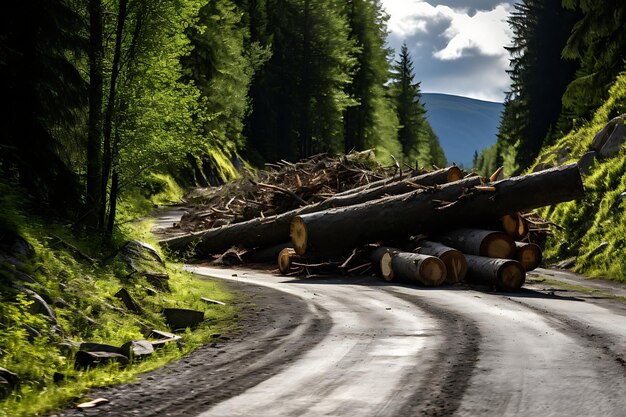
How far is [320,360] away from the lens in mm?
6234

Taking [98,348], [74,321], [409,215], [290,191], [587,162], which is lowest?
[98,348]

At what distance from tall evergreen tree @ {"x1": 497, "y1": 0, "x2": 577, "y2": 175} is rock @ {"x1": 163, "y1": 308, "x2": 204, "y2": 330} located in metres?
36.3

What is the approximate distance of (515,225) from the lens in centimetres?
1545

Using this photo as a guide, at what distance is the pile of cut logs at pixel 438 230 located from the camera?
1333cm

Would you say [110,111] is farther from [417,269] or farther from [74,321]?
[417,269]

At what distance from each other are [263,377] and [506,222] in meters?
11.1

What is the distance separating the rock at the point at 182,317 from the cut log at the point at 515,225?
9215 mm

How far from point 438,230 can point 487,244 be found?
174 cm

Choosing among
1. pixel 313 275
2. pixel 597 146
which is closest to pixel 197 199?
pixel 313 275

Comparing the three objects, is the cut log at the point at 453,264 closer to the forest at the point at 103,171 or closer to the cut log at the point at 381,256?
the cut log at the point at 381,256

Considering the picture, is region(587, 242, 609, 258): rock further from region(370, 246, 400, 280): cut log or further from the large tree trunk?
region(370, 246, 400, 280): cut log

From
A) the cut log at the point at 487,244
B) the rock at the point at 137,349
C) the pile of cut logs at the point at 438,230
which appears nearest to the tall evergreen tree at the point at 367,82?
the pile of cut logs at the point at 438,230

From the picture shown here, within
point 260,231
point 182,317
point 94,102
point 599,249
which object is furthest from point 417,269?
point 94,102

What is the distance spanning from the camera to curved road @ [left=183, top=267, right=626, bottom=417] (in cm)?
475
